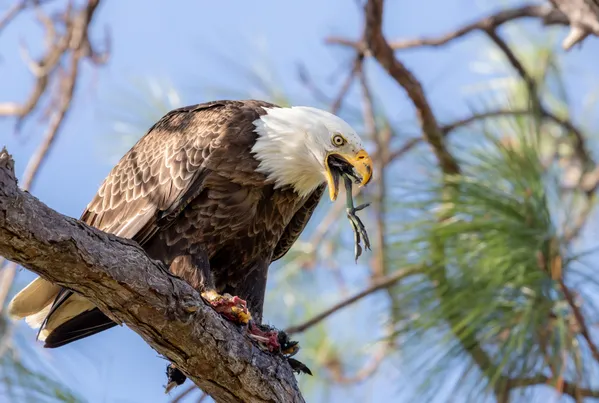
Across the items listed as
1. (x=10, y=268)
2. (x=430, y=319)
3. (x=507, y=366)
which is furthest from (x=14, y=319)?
(x=507, y=366)

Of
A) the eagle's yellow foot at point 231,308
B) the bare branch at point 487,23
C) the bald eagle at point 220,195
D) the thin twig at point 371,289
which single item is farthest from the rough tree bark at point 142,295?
the bare branch at point 487,23

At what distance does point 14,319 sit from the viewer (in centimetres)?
393

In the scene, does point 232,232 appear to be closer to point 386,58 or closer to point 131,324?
point 131,324

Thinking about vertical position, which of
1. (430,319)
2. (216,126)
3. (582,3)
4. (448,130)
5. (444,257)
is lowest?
(430,319)

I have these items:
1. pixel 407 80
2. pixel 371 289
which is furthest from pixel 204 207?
pixel 407 80

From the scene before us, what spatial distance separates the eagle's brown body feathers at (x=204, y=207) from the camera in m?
3.78

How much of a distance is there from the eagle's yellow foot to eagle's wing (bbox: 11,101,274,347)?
43 cm

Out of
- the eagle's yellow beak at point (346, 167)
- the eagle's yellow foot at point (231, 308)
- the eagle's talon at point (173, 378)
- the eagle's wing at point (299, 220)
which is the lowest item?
the eagle's talon at point (173, 378)

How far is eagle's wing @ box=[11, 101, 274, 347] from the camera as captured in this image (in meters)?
3.78

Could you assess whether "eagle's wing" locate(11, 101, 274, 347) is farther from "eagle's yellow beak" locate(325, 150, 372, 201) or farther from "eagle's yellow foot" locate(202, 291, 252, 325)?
"eagle's yellow foot" locate(202, 291, 252, 325)

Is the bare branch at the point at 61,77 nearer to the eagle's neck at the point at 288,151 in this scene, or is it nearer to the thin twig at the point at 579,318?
the eagle's neck at the point at 288,151

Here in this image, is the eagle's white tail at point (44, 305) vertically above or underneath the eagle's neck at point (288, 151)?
underneath

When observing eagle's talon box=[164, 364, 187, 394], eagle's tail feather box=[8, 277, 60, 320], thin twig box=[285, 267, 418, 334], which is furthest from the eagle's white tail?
thin twig box=[285, 267, 418, 334]

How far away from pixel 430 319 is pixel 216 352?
1281 mm
